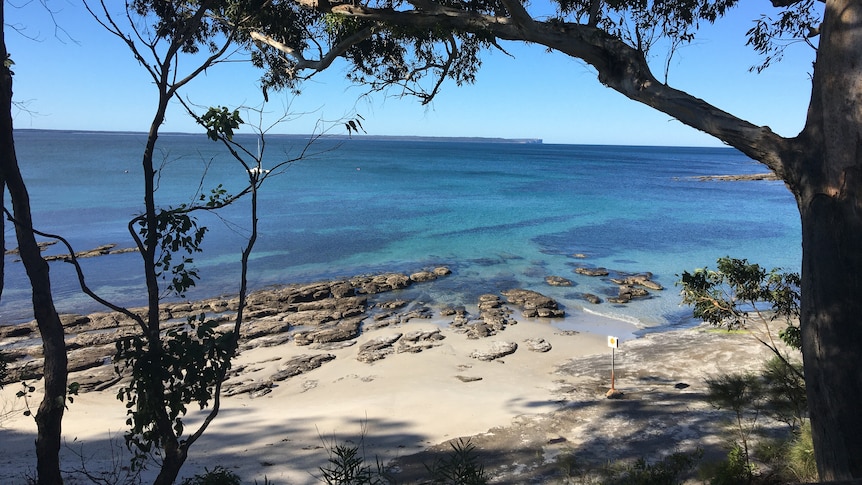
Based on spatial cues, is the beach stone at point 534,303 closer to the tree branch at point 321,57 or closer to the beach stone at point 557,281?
the beach stone at point 557,281

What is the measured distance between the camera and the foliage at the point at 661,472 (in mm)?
5113

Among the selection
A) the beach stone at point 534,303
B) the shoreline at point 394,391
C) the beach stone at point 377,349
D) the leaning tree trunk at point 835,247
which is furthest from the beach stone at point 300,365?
the leaning tree trunk at point 835,247

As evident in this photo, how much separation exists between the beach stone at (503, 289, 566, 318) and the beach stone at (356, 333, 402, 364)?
171 inches

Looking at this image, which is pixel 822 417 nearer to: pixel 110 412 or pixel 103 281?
pixel 110 412

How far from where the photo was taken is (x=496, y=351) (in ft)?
43.6

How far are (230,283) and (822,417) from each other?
1863 cm

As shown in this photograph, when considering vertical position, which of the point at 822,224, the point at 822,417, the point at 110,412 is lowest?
the point at 110,412

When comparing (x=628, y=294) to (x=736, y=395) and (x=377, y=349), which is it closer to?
(x=377, y=349)

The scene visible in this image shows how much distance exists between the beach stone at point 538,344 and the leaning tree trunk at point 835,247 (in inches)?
378

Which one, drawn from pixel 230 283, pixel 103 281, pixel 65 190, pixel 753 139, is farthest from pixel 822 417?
pixel 65 190

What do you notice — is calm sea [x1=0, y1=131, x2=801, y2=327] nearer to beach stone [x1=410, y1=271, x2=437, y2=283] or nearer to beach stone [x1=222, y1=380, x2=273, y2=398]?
beach stone [x1=410, y1=271, x2=437, y2=283]

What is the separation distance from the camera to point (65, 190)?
4347 centimetres

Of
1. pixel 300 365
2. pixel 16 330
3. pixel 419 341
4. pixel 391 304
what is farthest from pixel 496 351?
pixel 16 330

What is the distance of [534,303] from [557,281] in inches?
131
